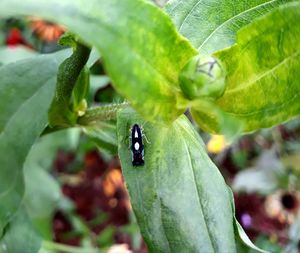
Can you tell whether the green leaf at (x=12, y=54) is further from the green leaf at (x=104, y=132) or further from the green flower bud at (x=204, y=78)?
the green flower bud at (x=204, y=78)

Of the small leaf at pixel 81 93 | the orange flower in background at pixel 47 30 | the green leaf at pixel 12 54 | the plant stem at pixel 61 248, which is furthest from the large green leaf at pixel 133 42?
the orange flower in background at pixel 47 30

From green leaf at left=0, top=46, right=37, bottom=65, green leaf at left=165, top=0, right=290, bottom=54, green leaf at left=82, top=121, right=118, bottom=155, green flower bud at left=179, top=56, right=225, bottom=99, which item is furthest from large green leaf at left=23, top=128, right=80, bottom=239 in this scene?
green flower bud at left=179, top=56, right=225, bottom=99

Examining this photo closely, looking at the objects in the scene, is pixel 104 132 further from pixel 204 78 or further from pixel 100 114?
pixel 204 78

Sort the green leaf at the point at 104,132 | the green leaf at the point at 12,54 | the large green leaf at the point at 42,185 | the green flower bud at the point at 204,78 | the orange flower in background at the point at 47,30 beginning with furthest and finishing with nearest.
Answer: the orange flower in background at the point at 47,30
the large green leaf at the point at 42,185
the green leaf at the point at 12,54
the green leaf at the point at 104,132
the green flower bud at the point at 204,78

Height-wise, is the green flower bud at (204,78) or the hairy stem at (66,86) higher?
the green flower bud at (204,78)

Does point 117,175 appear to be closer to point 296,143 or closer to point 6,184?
point 296,143

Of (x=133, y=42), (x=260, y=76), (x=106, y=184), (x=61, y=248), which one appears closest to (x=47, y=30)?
(x=106, y=184)

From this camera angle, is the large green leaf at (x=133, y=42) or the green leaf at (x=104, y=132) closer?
the large green leaf at (x=133, y=42)
